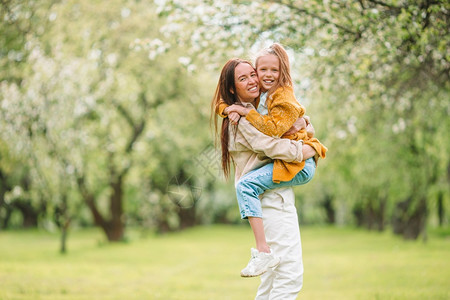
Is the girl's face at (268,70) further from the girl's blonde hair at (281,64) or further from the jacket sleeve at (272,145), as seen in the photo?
the jacket sleeve at (272,145)

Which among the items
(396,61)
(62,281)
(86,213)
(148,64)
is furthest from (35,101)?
(86,213)

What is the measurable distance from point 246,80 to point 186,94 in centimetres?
1485

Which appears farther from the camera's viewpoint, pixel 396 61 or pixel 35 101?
pixel 35 101

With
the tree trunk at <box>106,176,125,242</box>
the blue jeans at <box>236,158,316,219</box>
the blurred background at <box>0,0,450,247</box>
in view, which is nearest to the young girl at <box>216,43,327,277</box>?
the blue jeans at <box>236,158,316,219</box>

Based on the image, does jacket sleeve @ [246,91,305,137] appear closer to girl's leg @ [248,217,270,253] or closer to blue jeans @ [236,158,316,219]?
blue jeans @ [236,158,316,219]

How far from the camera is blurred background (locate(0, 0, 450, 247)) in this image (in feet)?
19.1

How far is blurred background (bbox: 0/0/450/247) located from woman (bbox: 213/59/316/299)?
2.93 feet

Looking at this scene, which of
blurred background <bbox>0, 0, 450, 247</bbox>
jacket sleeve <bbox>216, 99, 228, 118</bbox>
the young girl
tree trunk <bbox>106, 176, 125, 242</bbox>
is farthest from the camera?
tree trunk <bbox>106, 176, 125, 242</bbox>

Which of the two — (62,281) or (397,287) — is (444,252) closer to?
(397,287)

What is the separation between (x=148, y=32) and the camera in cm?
1541

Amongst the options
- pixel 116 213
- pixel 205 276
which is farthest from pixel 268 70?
pixel 116 213

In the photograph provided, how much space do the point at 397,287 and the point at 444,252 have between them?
6778 millimetres

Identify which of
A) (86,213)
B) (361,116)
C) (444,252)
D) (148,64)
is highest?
(148,64)

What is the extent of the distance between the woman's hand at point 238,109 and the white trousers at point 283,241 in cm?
53
